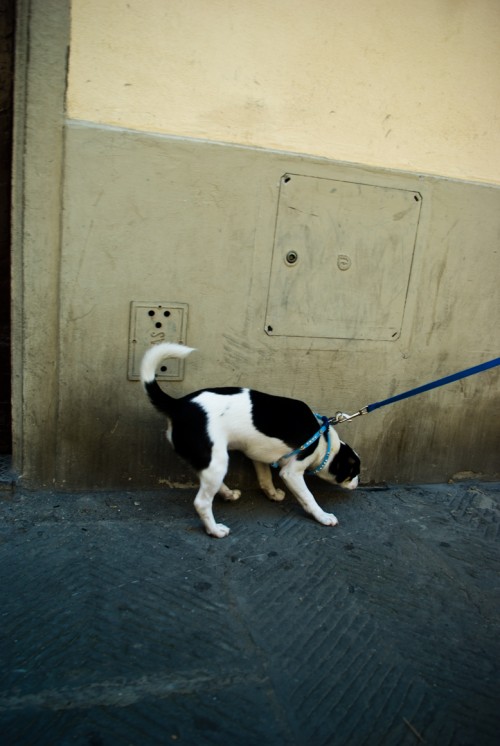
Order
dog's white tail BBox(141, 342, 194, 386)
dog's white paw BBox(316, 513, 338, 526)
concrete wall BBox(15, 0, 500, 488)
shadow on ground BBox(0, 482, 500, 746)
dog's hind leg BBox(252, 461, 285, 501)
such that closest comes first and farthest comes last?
shadow on ground BBox(0, 482, 500, 746), dog's white tail BBox(141, 342, 194, 386), concrete wall BBox(15, 0, 500, 488), dog's white paw BBox(316, 513, 338, 526), dog's hind leg BBox(252, 461, 285, 501)

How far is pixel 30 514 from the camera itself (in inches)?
129

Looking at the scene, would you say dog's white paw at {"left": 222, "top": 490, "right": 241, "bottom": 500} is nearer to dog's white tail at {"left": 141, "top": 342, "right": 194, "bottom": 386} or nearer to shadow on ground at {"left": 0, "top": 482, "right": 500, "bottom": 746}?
shadow on ground at {"left": 0, "top": 482, "right": 500, "bottom": 746}

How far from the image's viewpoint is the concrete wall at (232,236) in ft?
10.4

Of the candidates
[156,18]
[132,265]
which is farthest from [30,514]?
[156,18]

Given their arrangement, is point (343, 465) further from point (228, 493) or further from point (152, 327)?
point (152, 327)

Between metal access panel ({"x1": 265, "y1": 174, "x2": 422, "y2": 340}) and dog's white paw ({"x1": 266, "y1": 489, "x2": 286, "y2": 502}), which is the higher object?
metal access panel ({"x1": 265, "y1": 174, "x2": 422, "y2": 340})

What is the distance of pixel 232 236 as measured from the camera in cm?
350

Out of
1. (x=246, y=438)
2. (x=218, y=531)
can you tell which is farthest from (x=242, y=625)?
(x=246, y=438)

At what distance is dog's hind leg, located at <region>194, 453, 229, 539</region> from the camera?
10.3 feet

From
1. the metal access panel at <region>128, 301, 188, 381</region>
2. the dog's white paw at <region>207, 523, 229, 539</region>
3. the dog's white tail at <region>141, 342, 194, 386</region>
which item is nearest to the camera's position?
the dog's white tail at <region>141, 342, 194, 386</region>

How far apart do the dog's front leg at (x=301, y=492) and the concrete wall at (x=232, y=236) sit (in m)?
0.60

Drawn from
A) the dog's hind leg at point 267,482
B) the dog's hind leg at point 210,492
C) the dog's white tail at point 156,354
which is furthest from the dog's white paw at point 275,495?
the dog's white tail at point 156,354

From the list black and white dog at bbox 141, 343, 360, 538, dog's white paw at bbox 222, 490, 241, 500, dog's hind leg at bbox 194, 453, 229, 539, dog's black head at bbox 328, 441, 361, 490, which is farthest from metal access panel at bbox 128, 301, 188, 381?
dog's black head at bbox 328, 441, 361, 490

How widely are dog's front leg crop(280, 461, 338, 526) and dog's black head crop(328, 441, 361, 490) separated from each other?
24cm
